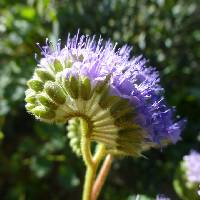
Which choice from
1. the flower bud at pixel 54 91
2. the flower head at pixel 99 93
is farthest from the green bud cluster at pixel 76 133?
the flower bud at pixel 54 91

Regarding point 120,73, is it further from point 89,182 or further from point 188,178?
point 188,178

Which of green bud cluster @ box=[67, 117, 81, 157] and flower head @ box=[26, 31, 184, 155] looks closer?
flower head @ box=[26, 31, 184, 155]

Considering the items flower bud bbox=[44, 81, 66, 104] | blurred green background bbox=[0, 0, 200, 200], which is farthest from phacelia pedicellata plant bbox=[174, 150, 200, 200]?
flower bud bbox=[44, 81, 66, 104]

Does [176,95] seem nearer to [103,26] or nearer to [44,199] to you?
[103,26]

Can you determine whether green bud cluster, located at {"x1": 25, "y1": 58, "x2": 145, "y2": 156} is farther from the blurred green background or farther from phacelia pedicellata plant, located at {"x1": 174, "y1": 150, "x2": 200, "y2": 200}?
the blurred green background

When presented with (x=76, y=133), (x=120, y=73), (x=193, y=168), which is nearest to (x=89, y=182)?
(x=76, y=133)

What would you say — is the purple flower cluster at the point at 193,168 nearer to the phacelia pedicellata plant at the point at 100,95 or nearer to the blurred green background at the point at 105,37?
the blurred green background at the point at 105,37
